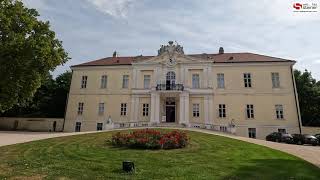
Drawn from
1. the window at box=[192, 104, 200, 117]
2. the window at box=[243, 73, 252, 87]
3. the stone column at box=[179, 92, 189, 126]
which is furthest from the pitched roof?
the window at box=[192, 104, 200, 117]

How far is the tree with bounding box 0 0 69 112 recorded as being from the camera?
1527 centimetres

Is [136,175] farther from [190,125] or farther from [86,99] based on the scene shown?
[86,99]

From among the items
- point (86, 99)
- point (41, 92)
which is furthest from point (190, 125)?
point (41, 92)

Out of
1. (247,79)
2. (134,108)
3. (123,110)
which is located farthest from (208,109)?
(123,110)

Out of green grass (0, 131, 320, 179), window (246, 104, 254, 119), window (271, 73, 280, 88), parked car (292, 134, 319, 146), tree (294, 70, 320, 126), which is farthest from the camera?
tree (294, 70, 320, 126)

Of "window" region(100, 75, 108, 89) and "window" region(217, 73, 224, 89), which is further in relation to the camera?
"window" region(100, 75, 108, 89)

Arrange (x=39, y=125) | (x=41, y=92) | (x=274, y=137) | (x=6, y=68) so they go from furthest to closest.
Answer: (x=41, y=92) → (x=39, y=125) → (x=274, y=137) → (x=6, y=68)

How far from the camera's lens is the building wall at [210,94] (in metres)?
33.4

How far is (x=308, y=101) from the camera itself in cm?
4128

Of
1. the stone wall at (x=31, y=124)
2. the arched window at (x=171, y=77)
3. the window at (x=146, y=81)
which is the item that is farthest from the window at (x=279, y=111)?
the stone wall at (x=31, y=124)

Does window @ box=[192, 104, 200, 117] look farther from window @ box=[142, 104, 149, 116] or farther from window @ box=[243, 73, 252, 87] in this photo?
window @ box=[243, 73, 252, 87]

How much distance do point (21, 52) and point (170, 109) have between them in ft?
74.7

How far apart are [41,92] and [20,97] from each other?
2739 centimetres

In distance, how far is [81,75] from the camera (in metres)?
39.2
